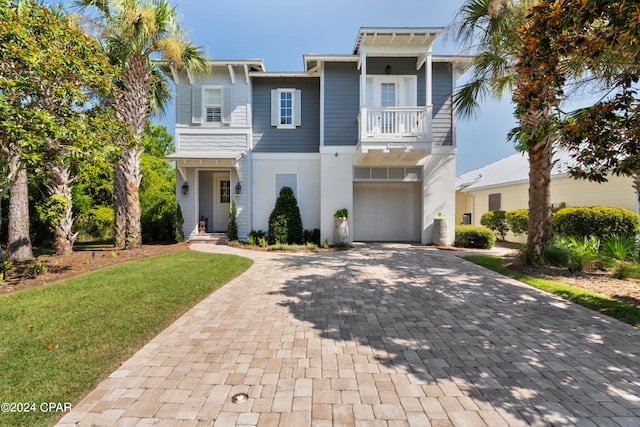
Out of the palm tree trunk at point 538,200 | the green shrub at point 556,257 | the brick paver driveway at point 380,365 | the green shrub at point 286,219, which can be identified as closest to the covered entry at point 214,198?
the green shrub at point 286,219

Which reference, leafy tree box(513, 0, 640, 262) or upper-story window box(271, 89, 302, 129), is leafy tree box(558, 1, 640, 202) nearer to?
leafy tree box(513, 0, 640, 262)

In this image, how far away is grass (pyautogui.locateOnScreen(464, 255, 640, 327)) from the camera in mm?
4168

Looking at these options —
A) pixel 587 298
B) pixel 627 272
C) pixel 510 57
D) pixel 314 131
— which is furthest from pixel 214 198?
pixel 627 272

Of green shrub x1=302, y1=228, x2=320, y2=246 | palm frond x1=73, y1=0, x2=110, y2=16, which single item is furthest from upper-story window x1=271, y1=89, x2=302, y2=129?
palm frond x1=73, y1=0, x2=110, y2=16

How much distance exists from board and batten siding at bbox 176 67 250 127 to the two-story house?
0.04m

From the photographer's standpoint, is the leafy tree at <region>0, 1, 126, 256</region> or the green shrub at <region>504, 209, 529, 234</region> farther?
the green shrub at <region>504, 209, 529, 234</region>

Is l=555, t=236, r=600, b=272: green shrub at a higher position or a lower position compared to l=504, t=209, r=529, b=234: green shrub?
lower

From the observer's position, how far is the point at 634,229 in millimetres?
8555

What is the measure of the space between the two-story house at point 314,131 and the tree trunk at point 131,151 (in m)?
1.82

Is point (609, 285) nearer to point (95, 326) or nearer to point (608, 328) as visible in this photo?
point (608, 328)

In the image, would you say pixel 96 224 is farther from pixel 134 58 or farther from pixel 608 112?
pixel 608 112

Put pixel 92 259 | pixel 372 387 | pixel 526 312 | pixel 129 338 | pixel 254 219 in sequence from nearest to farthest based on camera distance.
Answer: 1. pixel 372 387
2. pixel 129 338
3. pixel 526 312
4. pixel 92 259
5. pixel 254 219

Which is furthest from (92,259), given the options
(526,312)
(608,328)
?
(608,328)

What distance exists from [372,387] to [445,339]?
1.40 metres
